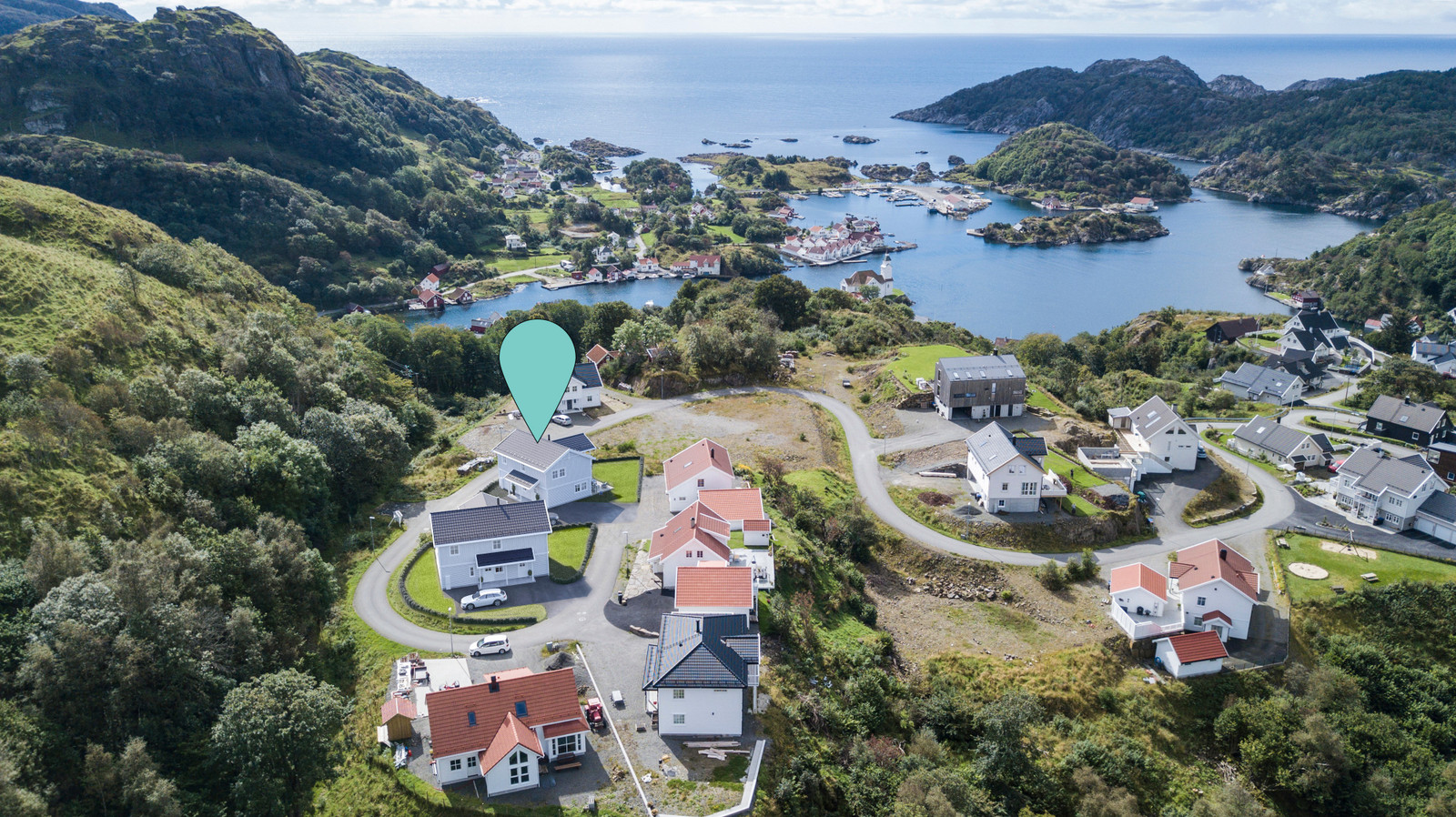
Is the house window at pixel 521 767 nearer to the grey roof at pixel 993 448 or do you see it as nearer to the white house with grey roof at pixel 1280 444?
the grey roof at pixel 993 448

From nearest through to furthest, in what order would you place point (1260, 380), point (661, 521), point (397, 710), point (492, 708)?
point (492, 708)
point (397, 710)
point (661, 521)
point (1260, 380)

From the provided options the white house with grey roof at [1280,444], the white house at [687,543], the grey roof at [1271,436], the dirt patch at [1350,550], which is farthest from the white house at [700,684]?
the grey roof at [1271,436]

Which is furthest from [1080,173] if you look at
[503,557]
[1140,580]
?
[503,557]

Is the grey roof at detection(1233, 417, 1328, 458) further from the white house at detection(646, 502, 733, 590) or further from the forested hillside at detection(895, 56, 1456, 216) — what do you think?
the forested hillside at detection(895, 56, 1456, 216)

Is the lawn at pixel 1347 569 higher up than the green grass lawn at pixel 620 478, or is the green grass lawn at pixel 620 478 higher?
the green grass lawn at pixel 620 478

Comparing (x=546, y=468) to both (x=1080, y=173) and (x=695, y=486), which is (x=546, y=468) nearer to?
(x=695, y=486)

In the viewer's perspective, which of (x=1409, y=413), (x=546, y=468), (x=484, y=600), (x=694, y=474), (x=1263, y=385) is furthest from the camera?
(x=1263, y=385)

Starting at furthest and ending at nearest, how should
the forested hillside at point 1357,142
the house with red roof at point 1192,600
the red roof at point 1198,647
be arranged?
the forested hillside at point 1357,142 → the house with red roof at point 1192,600 → the red roof at point 1198,647
